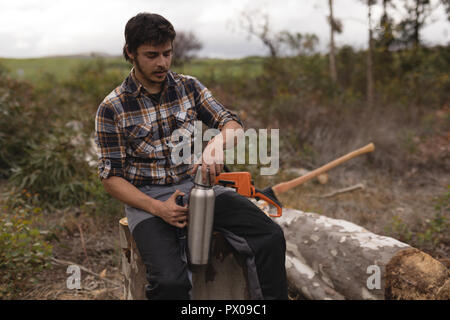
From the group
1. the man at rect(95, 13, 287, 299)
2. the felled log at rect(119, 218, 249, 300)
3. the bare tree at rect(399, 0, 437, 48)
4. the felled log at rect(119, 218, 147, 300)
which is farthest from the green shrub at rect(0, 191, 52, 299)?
the bare tree at rect(399, 0, 437, 48)

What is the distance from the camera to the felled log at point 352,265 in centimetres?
233

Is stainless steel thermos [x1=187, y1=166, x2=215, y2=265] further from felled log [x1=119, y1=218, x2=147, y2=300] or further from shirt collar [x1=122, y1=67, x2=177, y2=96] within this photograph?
shirt collar [x1=122, y1=67, x2=177, y2=96]

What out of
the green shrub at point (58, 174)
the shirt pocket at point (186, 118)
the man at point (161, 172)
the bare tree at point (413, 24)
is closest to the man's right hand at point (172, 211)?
the man at point (161, 172)

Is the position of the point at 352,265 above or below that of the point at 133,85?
below

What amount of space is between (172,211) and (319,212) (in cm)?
236

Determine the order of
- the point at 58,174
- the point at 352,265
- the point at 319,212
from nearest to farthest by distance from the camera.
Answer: the point at 352,265 < the point at 319,212 < the point at 58,174

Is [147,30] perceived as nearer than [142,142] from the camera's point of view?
Yes

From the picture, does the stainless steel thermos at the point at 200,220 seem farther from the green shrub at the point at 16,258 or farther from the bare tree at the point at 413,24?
the bare tree at the point at 413,24

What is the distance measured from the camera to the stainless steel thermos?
1.84 meters

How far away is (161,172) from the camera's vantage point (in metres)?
2.12

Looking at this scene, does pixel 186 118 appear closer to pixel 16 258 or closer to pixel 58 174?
pixel 16 258

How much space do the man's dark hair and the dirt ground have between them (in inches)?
76.1

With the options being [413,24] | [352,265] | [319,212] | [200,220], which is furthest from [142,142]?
[413,24]
